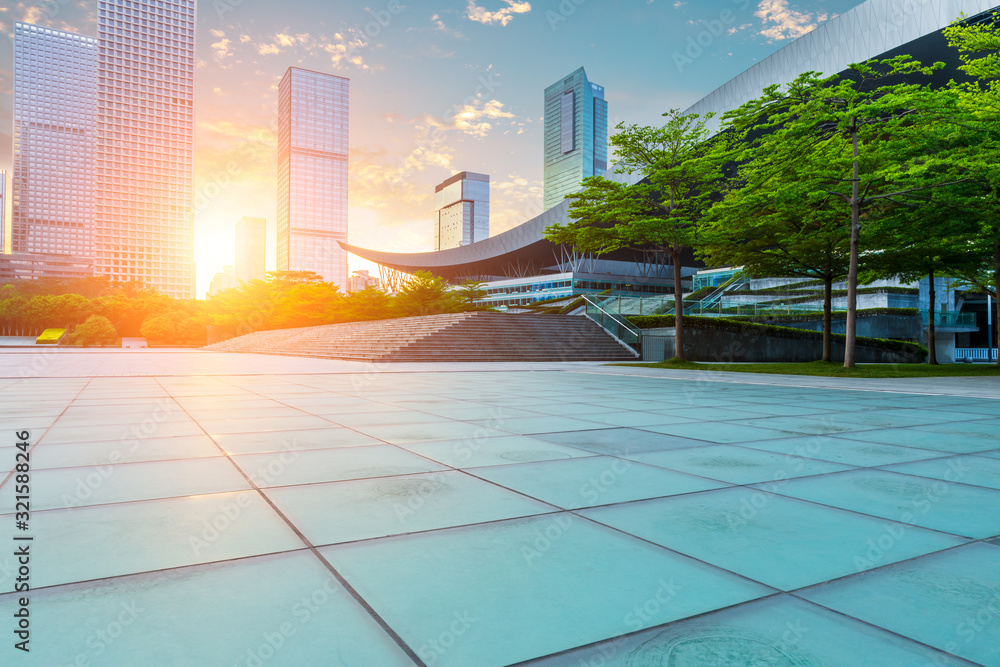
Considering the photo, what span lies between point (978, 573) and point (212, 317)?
70.9 m

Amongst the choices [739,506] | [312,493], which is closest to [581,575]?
[739,506]

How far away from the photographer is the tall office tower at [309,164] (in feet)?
618

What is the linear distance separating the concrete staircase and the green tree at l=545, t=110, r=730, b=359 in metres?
5.02

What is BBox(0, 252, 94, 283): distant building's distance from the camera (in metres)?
130

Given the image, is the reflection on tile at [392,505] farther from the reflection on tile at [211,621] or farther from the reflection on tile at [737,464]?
the reflection on tile at [737,464]

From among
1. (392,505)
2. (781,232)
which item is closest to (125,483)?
(392,505)

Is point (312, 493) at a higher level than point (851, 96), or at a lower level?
lower

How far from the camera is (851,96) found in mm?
16625

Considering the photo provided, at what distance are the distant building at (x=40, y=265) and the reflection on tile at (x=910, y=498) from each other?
15524 centimetres

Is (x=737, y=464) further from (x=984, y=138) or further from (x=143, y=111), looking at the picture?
(x=143, y=111)

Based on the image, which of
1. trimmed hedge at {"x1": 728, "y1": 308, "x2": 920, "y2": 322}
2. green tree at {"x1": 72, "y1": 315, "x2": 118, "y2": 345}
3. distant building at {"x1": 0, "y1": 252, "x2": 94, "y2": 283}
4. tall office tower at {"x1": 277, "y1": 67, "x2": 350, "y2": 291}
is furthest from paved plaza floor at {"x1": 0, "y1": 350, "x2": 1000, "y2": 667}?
tall office tower at {"x1": 277, "y1": 67, "x2": 350, "y2": 291}

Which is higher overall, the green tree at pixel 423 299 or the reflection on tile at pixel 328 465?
the green tree at pixel 423 299

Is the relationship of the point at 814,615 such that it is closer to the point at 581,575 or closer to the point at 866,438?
the point at 581,575

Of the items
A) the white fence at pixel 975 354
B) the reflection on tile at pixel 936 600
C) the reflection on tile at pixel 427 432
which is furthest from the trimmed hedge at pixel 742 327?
the reflection on tile at pixel 936 600
